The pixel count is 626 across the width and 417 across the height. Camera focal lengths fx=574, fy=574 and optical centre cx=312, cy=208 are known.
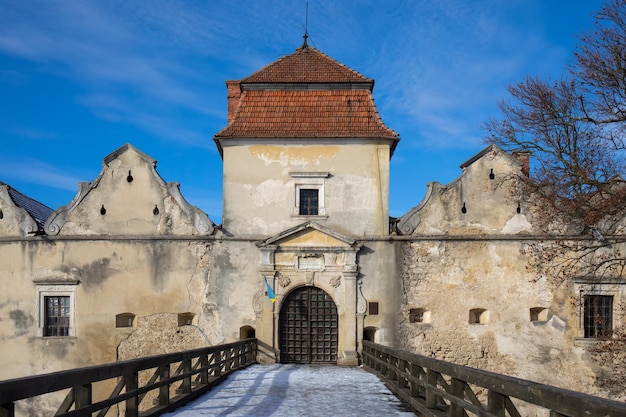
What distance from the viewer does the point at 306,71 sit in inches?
717

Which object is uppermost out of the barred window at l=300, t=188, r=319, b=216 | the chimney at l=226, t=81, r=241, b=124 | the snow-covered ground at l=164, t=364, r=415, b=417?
the chimney at l=226, t=81, r=241, b=124

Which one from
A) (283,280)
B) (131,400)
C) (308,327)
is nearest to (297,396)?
(131,400)

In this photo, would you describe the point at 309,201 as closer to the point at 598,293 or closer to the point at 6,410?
the point at 598,293

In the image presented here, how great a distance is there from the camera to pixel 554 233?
16688 mm

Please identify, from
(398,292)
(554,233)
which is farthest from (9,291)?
(554,233)

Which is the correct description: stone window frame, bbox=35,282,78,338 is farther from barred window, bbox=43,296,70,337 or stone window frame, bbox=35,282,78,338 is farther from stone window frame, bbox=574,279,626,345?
stone window frame, bbox=574,279,626,345

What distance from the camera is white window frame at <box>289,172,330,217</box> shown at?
17.0m

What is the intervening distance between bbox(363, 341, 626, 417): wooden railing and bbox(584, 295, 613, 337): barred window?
25.4 feet

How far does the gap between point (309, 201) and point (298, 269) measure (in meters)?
2.11

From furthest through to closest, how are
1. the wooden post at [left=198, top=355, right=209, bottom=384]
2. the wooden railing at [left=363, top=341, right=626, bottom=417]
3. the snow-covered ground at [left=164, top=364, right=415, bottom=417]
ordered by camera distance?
the wooden post at [left=198, top=355, right=209, bottom=384] → the snow-covered ground at [left=164, top=364, right=415, bottom=417] → the wooden railing at [left=363, top=341, right=626, bottom=417]

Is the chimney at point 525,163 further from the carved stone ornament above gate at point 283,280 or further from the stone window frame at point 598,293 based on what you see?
the carved stone ornament above gate at point 283,280

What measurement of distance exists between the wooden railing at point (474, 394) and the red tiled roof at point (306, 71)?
9.09 m

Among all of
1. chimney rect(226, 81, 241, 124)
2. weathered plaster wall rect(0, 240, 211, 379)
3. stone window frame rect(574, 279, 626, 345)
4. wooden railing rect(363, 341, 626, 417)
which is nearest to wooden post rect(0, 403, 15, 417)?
wooden railing rect(363, 341, 626, 417)

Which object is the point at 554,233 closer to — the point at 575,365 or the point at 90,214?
the point at 575,365
